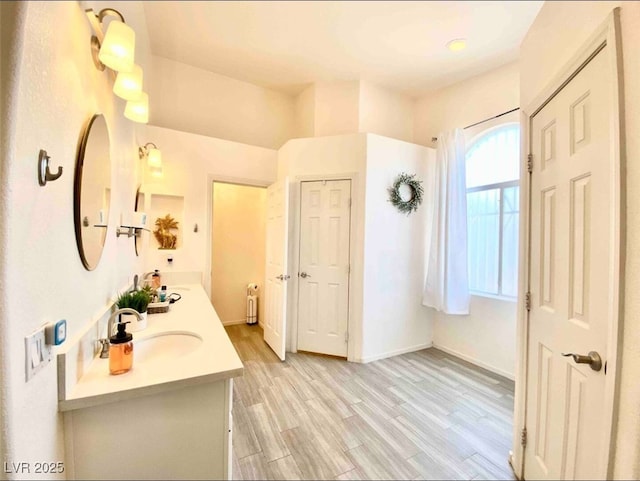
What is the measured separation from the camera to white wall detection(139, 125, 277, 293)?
9.69ft

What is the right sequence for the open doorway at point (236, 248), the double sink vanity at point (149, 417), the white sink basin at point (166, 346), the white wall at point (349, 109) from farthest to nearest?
the open doorway at point (236, 248) < the white wall at point (349, 109) < the white sink basin at point (166, 346) < the double sink vanity at point (149, 417)

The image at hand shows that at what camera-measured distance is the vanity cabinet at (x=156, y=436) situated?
0.88m

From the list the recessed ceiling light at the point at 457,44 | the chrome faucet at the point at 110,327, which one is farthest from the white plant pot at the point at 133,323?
the recessed ceiling light at the point at 457,44

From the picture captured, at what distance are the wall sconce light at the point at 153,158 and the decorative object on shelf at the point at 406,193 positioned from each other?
2354 mm

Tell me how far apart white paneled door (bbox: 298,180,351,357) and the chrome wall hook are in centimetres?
253

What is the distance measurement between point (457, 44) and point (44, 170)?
3346 mm

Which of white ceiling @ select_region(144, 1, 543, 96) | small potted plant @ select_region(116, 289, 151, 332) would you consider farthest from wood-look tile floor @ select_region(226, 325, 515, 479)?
white ceiling @ select_region(144, 1, 543, 96)

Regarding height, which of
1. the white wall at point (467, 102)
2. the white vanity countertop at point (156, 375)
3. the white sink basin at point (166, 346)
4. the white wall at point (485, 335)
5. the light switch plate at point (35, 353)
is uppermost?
the white wall at point (467, 102)

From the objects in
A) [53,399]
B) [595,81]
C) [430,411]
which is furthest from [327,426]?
[595,81]

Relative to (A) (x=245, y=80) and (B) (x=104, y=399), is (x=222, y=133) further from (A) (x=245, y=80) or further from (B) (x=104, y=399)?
(B) (x=104, y=399)

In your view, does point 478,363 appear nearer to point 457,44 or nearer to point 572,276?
point 572,276

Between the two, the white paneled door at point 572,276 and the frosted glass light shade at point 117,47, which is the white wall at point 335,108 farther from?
the frosted glass light shade at point 117,47

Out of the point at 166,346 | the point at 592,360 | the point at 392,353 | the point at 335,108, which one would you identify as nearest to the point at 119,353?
the point at 166,346

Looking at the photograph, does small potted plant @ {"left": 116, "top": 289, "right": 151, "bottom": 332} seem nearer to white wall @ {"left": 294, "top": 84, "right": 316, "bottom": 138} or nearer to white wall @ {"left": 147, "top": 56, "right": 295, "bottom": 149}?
white wall @ {"left": 147, "top": 56, "right": 295, "bottom": 149}
